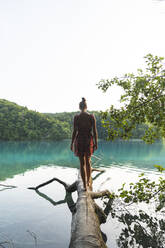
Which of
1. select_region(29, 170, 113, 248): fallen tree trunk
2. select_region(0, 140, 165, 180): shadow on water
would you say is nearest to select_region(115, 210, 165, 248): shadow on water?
select_region(29, 170, 113, 248): fallen tree trunk

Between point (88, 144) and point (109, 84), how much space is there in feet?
9.28

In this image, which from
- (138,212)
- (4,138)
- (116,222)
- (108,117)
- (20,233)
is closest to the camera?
(108,117)

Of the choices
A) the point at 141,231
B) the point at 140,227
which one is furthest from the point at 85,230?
the point at 140,227

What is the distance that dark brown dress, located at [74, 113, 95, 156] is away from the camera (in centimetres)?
575

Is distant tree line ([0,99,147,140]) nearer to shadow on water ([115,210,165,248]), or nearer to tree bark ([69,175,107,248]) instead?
shadow on water ([115,210,165,248])

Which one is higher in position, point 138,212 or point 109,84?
point 109,84

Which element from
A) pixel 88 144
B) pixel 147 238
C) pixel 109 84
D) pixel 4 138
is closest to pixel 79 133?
pixel 88 144

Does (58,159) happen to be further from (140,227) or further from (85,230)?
(85,230)

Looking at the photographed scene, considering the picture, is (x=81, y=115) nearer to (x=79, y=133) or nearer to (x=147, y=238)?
(x=79, y=133)

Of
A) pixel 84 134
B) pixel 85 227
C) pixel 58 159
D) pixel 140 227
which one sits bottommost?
pixel 58 159

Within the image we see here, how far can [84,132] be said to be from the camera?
5.80 metres

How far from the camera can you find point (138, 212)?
682 cm

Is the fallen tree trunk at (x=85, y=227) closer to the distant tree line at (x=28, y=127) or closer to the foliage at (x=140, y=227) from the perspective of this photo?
the foliage at (x=140, y=227)

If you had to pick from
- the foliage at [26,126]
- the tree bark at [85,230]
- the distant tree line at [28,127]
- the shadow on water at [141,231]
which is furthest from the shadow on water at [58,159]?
the foliage at [26,126]
